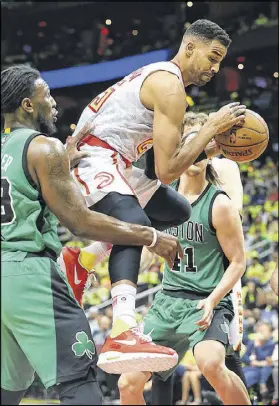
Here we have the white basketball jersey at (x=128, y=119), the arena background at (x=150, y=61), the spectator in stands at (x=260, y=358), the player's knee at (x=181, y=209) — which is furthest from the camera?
the arena background at (x=150, y=61)

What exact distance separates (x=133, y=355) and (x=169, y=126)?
1140mm

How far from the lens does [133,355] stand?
356 centimetres

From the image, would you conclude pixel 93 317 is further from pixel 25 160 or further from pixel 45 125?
pixel 25 160

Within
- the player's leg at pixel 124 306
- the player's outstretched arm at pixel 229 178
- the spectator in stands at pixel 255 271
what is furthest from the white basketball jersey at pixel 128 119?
the spectator in stands at pixel 255 271

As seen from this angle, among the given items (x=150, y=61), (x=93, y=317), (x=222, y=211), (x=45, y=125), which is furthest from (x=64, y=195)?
(x=150, y=61)

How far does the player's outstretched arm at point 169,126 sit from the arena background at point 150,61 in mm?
7558

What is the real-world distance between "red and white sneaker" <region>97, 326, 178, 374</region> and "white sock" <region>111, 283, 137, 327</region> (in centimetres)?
8

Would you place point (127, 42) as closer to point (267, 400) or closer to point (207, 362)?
point (267, 400)

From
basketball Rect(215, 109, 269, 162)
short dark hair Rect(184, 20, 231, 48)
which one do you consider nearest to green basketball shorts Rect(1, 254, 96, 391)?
basketball Rect(215, 109, 269, 162)

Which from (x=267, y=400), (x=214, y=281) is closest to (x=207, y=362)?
(x=214, y=281)

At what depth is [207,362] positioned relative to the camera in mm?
4504

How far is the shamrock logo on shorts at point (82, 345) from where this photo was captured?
3.31 meters

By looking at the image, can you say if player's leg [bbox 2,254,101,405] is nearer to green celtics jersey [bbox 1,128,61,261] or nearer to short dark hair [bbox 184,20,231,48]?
green celtics jersey [bbox 1,128,61,261]

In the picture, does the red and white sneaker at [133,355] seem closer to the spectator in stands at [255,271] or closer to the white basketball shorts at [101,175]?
the white basketball shorts at [101,175]
